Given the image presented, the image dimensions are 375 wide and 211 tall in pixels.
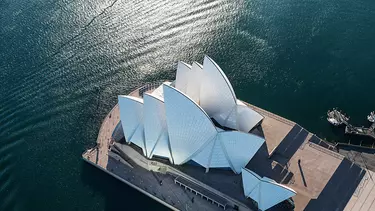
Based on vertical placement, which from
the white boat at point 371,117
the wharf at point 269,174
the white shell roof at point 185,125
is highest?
the white boat at point 371,117

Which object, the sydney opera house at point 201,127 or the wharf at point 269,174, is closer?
the sydney opera house at point 201,127

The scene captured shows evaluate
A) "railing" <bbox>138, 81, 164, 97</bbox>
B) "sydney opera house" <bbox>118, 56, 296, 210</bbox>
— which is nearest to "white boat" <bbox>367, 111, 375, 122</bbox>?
"sydney opera house" <bbox>118, 56, 296, 210</bbox>

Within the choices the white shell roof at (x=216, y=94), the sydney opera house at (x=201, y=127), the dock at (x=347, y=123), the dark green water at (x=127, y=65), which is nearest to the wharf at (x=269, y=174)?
the sydney opera house at (x=201, y=127)

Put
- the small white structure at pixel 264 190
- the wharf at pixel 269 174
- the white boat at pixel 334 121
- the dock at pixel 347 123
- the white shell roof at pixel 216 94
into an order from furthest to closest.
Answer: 1. the white boat at pixel 334 121
2. the dock at pixel 347 123
3. the white shell roof at pixel 216 94
4. the wharf at pixel 269 174
5. the small white structure at pixel 264 190

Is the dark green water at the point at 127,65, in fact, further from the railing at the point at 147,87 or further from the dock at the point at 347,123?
the railing at the point at 147,87

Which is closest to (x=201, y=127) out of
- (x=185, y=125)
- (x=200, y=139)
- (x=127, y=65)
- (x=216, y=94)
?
(x=200, y=139)

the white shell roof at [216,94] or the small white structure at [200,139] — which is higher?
the white shell roof at [216,94]

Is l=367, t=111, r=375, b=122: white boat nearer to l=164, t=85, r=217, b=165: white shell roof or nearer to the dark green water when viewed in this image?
the dark green water

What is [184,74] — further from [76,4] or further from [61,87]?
[76,4]
